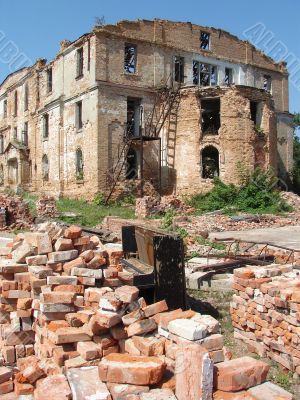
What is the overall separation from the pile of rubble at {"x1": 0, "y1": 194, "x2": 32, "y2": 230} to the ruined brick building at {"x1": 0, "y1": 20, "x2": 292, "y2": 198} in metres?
5.61

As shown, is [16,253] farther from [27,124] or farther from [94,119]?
[27,124]

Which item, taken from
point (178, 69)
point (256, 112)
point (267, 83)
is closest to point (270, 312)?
point (256, 112)

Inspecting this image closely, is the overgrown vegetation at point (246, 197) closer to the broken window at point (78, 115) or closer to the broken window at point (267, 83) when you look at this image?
the broken window at point (78, 115)

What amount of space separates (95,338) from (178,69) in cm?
2448

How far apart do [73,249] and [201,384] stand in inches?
120

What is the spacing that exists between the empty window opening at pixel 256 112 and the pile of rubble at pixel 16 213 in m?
14.2

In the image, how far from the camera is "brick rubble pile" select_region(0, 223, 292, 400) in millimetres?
3904

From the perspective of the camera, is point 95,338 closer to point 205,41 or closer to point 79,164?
point 79,164

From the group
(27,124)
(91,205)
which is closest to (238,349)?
(91,205)

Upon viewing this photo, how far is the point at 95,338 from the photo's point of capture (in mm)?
4926

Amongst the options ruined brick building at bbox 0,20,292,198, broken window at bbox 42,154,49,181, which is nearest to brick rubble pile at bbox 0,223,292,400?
ruined brick building at bbox 0,20,292,198

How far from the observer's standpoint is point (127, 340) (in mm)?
4801

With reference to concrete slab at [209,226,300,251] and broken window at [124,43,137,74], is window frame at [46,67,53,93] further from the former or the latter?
concrete slab at [209,226,300,251]

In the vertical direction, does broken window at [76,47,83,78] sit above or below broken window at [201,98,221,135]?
above
